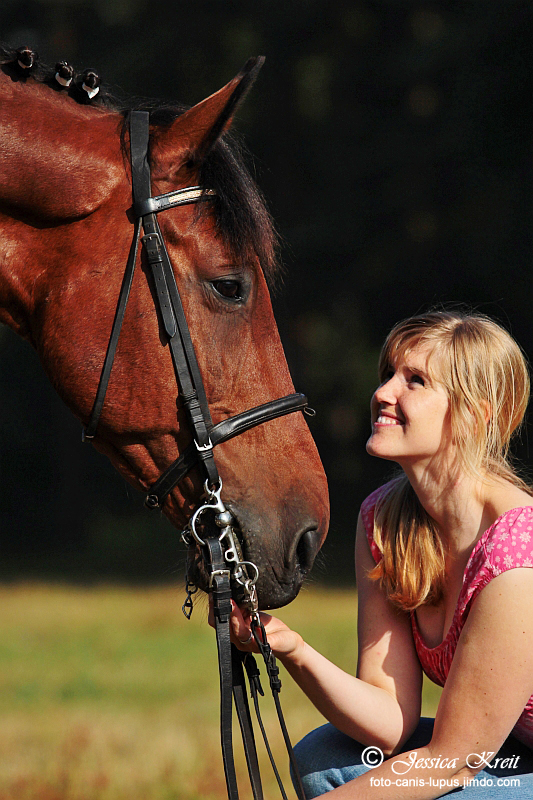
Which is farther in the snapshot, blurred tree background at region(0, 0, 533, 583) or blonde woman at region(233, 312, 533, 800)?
blurred tree background at region(0, 0, 533, 583)

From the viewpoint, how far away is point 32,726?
4.74 metres

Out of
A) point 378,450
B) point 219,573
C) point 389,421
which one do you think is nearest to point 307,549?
point 219,573

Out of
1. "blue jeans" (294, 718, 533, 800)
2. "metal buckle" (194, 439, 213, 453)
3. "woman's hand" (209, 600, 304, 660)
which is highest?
"metal buckle" (194, 439, 213, 453)

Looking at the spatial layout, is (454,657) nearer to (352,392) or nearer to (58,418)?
(352,392)

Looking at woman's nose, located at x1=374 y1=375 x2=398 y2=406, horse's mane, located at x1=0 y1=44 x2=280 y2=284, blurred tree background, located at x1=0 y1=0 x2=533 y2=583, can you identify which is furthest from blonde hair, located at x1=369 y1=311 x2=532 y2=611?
blurred tree background, located at x1=0 y1=0 x2=533 y2=583

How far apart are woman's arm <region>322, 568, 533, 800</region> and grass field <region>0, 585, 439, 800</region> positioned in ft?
2.62

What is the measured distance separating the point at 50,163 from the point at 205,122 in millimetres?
419

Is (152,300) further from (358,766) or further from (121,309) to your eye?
(358,766)

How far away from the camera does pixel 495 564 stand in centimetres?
205

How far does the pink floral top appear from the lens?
80.5 inches

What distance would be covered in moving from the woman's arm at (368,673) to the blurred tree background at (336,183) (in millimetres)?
9722

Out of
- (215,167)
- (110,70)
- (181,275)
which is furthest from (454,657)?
(110,70)

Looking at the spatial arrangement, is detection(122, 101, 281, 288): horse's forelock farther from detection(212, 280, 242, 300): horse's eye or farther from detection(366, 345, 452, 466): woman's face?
detection(366, 345, 452, 466): woman's face

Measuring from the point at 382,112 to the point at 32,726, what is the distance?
11652 millimetres
